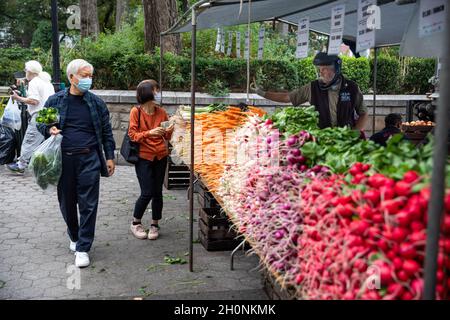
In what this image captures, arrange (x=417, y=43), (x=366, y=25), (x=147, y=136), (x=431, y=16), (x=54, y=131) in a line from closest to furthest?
(x=431, y=16)
(x=417, y=43)
(x=366, y=25)
(x=54, y=131)
(x=147, y=136)

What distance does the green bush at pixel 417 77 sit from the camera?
12625 mm

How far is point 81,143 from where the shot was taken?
17.0ft

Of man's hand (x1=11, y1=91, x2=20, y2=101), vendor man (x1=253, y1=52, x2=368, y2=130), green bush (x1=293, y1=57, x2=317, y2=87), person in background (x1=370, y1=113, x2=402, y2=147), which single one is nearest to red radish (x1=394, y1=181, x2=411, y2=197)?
person in background (x1=370, y1=113, x2=402, y2=147)

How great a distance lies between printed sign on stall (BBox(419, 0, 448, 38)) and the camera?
352 centimetres

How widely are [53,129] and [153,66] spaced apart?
627 cm

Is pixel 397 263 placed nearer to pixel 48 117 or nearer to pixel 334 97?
pixel 48 117

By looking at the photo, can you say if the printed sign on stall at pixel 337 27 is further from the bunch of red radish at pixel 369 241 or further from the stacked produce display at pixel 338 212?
the bunch of red radish at pixel 369 241

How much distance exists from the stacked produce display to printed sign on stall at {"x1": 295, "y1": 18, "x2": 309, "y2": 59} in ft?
6.66

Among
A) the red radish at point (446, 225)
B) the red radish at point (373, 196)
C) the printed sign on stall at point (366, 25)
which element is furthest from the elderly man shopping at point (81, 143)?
the red radish at point (446, 225)

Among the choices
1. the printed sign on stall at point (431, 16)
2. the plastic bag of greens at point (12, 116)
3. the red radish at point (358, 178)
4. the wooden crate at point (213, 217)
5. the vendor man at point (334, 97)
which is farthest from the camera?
the plastic bag of greens at point (12, 116)

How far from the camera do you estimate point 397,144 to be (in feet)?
9.88

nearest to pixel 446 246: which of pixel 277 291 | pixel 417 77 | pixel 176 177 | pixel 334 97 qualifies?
pixel 277 291

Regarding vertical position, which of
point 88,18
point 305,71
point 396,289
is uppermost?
point 88,18

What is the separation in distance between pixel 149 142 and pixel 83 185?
95cm
